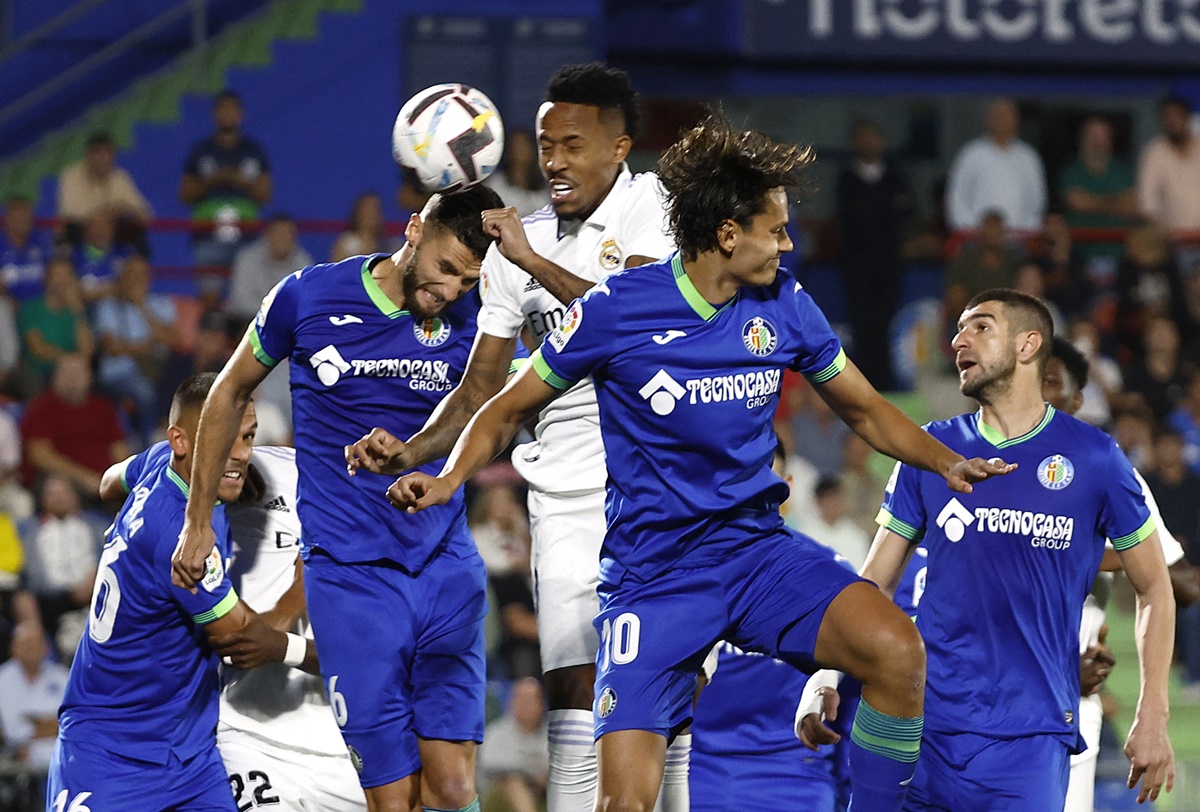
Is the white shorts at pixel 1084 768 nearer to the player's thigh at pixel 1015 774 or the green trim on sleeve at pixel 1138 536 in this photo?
the player's thigh at pixel 1015 774

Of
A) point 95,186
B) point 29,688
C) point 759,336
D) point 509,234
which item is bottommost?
point 29,688

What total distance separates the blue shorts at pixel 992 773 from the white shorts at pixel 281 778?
218 centimetres

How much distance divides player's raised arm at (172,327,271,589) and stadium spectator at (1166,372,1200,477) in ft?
27.9

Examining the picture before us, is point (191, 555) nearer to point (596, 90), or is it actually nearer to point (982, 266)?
point (596, 90)

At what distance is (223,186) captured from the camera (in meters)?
13.2

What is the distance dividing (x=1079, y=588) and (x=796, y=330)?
1.38 metres

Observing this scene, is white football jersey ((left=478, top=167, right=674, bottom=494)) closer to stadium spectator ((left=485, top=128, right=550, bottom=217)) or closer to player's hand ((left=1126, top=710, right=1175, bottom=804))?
player's hand ((left=1126, top=710, right=1175, bottom=804))

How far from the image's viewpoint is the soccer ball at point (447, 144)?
6.07 meters

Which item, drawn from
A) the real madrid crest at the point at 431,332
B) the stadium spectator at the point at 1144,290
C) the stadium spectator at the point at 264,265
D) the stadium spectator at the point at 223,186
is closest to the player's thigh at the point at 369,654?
the real madrid crest at the point at 431,332

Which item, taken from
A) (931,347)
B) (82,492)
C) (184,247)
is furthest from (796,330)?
(184,247)

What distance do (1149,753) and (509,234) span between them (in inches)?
98.2

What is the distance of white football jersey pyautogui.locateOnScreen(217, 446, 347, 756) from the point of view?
22.3 ft

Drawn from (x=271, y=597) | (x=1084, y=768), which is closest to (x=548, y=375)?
(x=271, y=597)

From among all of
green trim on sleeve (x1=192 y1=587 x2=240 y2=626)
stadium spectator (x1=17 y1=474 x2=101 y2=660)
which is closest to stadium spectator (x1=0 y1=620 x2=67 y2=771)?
stadium spectator (x1=17 y1=474 x2=101 y2=660)
